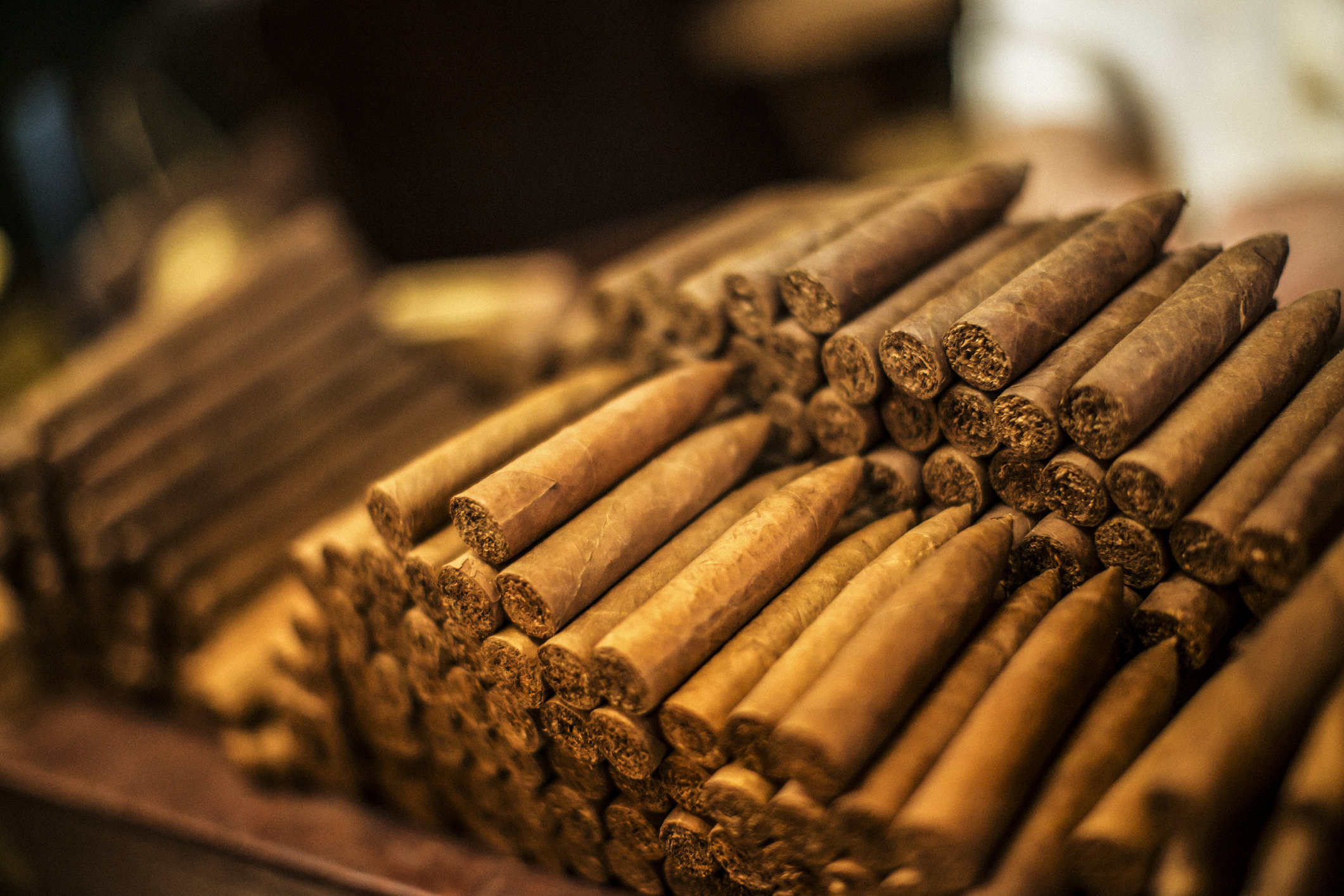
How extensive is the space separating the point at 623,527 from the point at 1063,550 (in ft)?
3.06

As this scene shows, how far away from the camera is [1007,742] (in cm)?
153

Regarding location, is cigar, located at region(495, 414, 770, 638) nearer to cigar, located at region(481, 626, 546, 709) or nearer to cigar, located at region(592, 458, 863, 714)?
cigar, located at region(481, 626, 546, 709)

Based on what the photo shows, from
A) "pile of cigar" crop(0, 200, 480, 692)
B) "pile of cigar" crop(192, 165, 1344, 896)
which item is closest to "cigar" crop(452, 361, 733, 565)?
"pile of cigar" crop(192, 165, 1344, 896)

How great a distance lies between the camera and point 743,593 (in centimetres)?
185

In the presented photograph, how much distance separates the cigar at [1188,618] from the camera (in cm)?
171

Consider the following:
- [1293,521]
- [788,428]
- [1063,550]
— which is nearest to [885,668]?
[1063,550]

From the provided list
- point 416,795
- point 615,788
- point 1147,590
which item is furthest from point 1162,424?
point 416,795

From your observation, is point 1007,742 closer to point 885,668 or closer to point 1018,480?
point 885,668

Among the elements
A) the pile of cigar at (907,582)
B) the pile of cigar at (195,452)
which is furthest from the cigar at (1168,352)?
the pile of cigar at (195,452)

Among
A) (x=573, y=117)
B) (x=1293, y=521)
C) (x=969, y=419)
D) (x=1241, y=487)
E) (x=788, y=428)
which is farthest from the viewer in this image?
(x=573, y=117)

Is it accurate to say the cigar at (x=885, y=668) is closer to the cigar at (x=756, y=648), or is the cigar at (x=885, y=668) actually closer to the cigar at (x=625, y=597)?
the cigar at (x=756, y=648)

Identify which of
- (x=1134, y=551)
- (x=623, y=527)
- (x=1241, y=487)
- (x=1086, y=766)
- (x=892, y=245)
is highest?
(x=892, y=245)

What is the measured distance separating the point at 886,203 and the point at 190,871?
9.66 feet

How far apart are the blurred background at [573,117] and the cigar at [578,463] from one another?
91.6 inches
